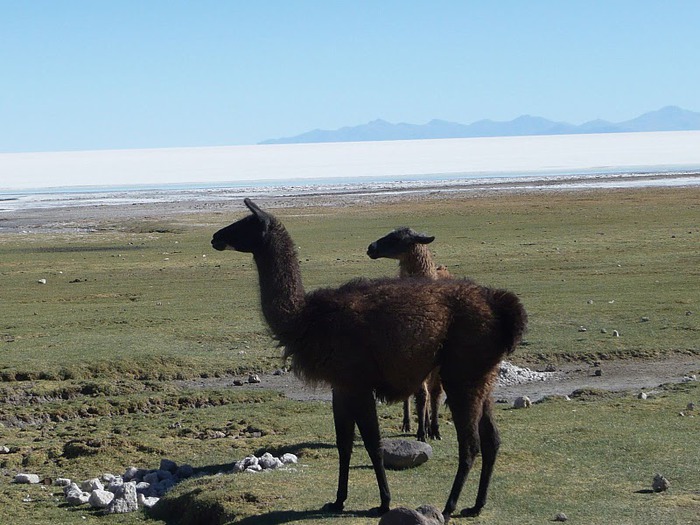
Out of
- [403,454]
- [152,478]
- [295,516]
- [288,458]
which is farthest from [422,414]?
[295,516]

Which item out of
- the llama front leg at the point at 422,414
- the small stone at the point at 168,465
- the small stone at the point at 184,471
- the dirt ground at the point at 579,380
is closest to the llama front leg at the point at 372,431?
the small stone at the point at 184,471

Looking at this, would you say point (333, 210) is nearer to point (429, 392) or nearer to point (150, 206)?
point (150, 206)

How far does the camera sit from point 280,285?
9703 millimetres

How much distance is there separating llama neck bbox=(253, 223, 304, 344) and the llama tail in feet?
5.71

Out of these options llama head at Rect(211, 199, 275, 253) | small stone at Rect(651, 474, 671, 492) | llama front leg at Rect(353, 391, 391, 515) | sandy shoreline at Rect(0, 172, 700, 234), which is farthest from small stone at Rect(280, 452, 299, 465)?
sandy shoreline at Rect(0, 172, 700, 234)

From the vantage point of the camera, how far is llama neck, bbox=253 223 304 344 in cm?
959

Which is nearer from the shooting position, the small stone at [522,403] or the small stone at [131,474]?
the small stone at [131,474]

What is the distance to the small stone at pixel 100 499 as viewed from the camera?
1080 centimetres

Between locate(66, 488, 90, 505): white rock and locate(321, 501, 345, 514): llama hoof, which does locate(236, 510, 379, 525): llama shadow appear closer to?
locate(321, 501, 345, 514): llama hoof

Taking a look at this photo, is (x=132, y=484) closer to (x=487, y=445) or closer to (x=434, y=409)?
(x=434, y=409)

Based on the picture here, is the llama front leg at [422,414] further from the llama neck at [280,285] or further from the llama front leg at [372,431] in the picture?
the llama neck at [280,285]

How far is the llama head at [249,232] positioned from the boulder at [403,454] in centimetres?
267

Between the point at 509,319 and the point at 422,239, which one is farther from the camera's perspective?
the point at 422,239

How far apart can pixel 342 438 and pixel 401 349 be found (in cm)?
97
